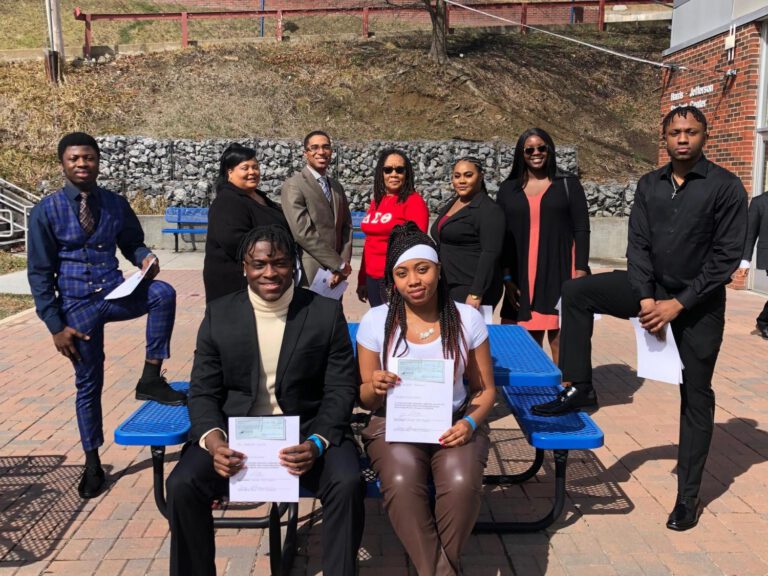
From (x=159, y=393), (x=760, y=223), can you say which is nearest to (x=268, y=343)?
(x=159, y=393)

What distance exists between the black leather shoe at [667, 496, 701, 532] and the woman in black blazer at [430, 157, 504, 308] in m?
1.72

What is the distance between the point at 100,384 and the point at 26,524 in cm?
77

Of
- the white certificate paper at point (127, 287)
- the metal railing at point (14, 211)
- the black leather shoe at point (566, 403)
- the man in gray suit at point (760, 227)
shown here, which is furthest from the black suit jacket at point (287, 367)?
the metal railing at point (14, 211)

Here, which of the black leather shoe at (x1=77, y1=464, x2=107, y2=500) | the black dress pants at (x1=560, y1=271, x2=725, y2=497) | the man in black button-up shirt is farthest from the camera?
the black leather shoe at (x1=77, y1=464, x2=107, y2=500)

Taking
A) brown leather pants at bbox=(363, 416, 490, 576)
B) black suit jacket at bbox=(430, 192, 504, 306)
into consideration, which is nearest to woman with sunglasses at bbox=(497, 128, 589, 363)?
black suit jacket at bbox=(430, 192, 504, 306)

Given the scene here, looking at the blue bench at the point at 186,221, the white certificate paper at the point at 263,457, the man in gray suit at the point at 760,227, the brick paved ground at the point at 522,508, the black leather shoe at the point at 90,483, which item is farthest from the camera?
the blue bench at the point at 186,221

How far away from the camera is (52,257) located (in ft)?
12.4

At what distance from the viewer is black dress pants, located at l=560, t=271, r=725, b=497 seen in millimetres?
3555

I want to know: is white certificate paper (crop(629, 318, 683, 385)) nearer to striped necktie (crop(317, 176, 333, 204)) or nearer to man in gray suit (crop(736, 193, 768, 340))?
striped necktie (crop(317, 176, 333, 204))

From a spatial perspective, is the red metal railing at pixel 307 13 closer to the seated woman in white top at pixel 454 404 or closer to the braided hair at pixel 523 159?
the braided hair at pixel 523 159

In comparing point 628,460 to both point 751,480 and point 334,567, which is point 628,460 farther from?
point 334,567

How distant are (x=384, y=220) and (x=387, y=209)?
10cm

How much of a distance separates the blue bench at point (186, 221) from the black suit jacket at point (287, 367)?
12.0m

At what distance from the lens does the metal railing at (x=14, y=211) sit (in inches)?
566
